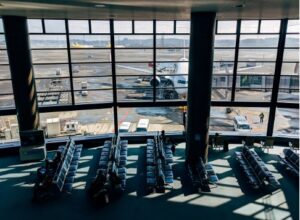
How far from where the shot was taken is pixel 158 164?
33.8 feet

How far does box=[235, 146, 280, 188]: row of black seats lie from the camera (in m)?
9.59

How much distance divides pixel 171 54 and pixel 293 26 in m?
5.38

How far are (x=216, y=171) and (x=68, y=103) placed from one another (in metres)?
7.18

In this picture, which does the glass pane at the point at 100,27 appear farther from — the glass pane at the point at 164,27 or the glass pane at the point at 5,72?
the glass pane at the point at 5,72

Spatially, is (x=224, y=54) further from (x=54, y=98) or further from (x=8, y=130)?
(x=8, y=130)

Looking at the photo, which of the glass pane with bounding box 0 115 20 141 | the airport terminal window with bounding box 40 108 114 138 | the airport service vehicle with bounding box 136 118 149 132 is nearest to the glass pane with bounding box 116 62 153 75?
the airport terminal window with bounding box 40 108 114 138

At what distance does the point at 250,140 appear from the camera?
42.1 feet

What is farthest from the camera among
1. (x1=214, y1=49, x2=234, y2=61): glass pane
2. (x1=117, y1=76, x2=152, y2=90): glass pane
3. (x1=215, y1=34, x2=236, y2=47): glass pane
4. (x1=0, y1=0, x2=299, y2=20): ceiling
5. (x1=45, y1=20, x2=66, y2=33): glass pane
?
(x1=117, y1=76, x2=152, y2=90): glass pane

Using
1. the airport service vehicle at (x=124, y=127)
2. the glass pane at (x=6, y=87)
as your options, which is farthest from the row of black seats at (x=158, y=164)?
the glass pane at (x=6, y=87)

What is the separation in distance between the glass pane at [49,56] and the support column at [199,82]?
5.77 m

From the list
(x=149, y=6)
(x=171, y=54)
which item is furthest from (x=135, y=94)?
(x=149, y=6)

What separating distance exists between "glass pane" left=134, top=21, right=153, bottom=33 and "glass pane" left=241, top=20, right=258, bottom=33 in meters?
4.09

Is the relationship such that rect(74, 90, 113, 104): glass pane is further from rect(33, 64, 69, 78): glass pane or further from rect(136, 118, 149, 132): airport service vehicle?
rect(136, 118, 149, 132): airport service vehicle

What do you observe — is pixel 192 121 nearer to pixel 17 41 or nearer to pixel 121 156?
pixel 121 156
